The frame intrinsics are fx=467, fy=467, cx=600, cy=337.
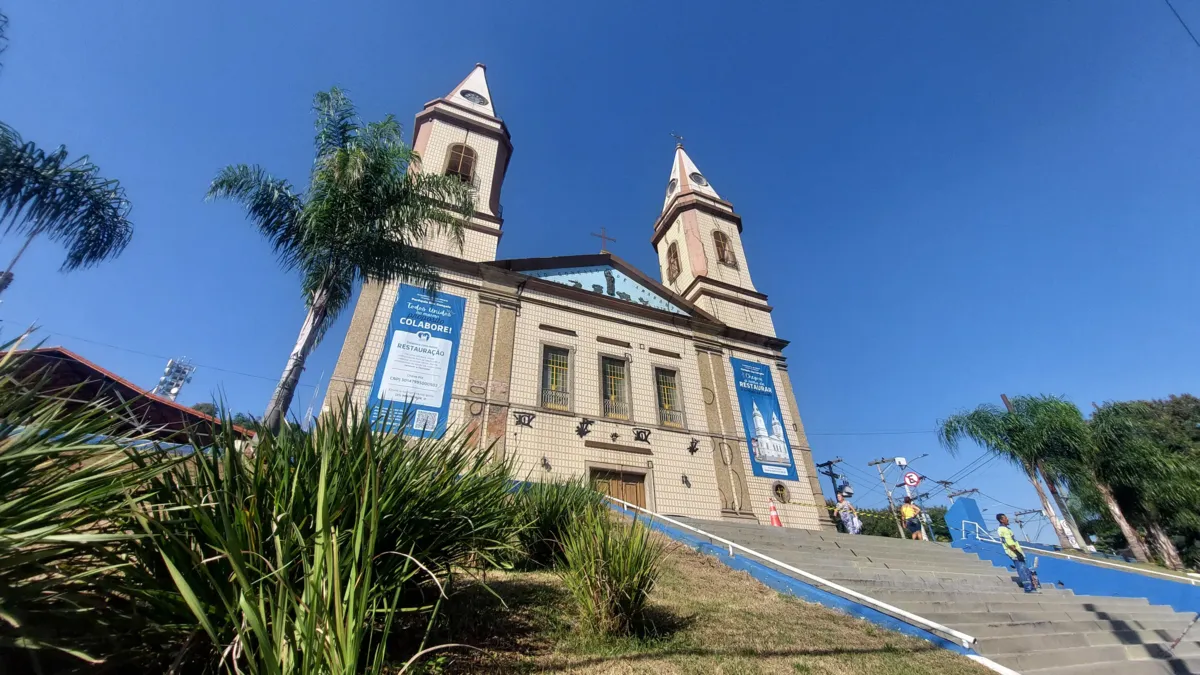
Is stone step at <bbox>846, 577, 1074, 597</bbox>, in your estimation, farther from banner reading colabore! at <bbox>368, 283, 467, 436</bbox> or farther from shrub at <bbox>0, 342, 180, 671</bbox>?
banner reading colabore! at <bbox>368, 283, 467, 436</bbox>

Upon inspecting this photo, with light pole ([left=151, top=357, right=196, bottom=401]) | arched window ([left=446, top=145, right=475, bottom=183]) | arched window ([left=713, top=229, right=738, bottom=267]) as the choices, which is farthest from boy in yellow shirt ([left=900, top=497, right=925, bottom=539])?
light pole ([left=151, top=357, right=196, bottom=401])

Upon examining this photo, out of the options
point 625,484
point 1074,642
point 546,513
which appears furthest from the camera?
point 625,484

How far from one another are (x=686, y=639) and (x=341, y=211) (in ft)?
27.3

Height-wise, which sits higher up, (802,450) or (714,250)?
(714,250)

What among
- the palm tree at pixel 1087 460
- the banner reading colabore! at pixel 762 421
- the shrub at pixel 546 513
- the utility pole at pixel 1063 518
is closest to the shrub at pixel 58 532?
the shrub at pixel 546 513

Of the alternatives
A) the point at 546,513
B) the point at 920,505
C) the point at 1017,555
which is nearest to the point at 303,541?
the point at 546,513

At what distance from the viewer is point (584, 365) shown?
47.2 feet

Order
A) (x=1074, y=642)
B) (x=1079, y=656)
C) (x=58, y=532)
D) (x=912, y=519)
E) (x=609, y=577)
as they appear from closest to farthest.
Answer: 1. (x=58, y=532)
2. (x=609, y=577)
3. (x=1079, y=656)
4. (x=1074, y=642)
5. (x=912, y=519)

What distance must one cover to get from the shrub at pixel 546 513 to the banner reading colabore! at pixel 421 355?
18.7 ft

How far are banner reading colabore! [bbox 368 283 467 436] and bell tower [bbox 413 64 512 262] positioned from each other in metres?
2.57

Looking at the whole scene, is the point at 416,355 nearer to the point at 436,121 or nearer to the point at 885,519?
the point at 436,121

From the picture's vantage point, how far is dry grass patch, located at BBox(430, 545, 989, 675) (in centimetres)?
322

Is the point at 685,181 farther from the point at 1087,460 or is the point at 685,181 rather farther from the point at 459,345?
the point at 1087,460

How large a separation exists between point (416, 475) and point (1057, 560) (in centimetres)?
1432
